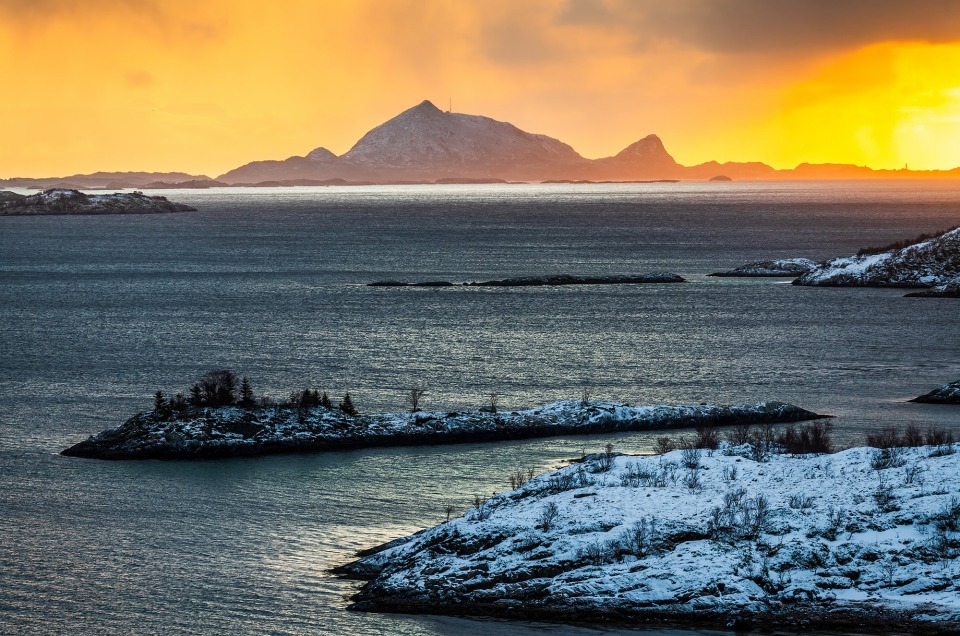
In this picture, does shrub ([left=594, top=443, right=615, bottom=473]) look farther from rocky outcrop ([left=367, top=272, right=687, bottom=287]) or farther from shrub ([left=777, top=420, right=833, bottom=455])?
rocky outcrop ([left=367, top=272, right=687, bottom=287])

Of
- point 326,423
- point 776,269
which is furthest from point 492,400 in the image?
point 776,269

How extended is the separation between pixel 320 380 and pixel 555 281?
175ft

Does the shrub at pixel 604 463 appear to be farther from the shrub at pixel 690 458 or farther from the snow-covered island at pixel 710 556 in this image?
the snow-covered island at pixel 710 556

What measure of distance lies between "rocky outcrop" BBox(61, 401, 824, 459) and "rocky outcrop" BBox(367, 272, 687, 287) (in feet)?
192

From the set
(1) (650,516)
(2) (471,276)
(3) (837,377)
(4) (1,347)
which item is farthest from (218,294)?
(1) (650,516)

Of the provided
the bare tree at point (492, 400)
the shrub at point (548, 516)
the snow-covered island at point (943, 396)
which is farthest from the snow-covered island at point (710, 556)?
the snow-covered island at point (943, 396)

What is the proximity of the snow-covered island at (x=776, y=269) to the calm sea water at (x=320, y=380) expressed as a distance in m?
3.87

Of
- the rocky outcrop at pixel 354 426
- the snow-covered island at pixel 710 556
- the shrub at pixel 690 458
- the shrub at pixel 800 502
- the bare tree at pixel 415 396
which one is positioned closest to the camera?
the snow-covered island at pixel 710 556

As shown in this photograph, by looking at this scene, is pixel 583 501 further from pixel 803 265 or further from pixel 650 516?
pixel 803 265

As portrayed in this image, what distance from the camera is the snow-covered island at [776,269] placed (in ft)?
356

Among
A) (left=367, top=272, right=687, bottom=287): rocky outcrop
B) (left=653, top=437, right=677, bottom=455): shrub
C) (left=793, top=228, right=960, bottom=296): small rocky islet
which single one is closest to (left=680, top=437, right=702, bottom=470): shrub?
(left=653, top=437, right=677, bottom=455): shrub

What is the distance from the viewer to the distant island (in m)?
37.1

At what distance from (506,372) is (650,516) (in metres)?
28.6

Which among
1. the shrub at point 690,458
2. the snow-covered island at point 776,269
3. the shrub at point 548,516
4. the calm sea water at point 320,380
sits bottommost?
the calm sea water at point 320,380
